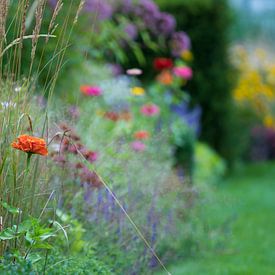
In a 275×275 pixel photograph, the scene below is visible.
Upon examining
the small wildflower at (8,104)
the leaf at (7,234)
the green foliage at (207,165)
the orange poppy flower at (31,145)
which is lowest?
the green foliage at (207,165)

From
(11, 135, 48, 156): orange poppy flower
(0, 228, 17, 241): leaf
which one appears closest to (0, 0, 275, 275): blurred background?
(0, 228, 17, 241): leaf

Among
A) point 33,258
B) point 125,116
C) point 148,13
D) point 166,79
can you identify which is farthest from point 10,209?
point 148,13

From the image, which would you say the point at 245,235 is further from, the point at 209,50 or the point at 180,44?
the point at 209,50

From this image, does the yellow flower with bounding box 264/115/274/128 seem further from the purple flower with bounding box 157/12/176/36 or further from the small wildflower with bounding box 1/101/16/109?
the small wildflower with bounding box 1/101/16/109

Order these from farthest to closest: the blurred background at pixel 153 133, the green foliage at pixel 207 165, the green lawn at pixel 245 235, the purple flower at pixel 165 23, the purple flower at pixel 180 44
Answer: the green foliage at pixel 207 165 → the purple flower at pixel 180 44 → the purple flower at pixel 165 23 → the green lawn at pixel 245 235 → the blurred background at pixel 153 133

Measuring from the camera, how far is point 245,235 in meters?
7.34

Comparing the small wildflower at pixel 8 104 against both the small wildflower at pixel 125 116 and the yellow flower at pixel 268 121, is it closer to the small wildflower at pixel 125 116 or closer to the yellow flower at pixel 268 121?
the small wildflower at pixel 125 116

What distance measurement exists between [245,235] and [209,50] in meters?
5.33

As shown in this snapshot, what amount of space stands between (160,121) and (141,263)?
3.81m

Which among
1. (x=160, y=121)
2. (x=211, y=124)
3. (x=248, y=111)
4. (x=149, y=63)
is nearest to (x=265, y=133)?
(x=248, y=111)

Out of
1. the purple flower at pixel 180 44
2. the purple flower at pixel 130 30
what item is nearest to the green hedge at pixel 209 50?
the purple flower at pixel 180 44

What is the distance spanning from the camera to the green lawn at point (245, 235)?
563cm

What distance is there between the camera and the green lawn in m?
5.63

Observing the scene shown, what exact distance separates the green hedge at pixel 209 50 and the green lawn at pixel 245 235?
1.26 metres
